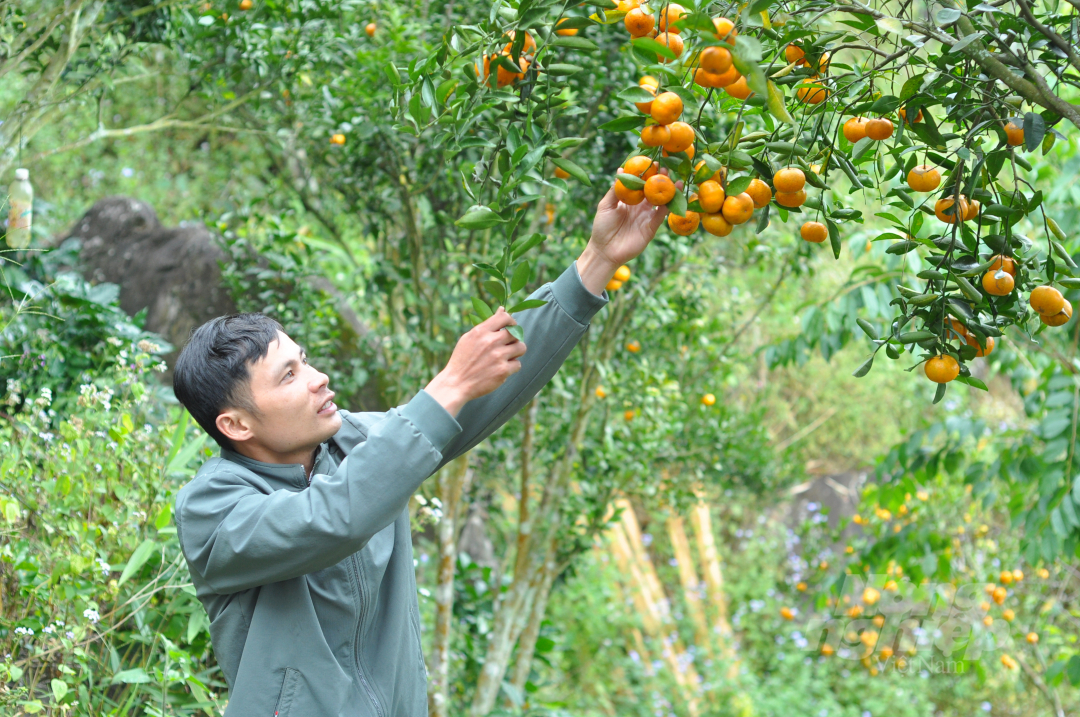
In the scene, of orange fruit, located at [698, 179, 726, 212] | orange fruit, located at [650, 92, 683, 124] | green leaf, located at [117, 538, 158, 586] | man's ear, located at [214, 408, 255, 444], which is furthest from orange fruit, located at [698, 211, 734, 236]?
green leaf, located at [117, 538, 158, 586]

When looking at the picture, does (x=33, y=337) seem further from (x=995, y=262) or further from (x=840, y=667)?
(x=840, y=667)

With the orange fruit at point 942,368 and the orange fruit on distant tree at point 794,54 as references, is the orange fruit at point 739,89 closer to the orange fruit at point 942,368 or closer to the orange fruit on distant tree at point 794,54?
the orange fruit on distant tree at point 794,54

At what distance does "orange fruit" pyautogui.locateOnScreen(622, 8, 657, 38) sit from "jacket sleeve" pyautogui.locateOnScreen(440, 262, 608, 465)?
322 millimetres

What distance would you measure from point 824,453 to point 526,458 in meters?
4.28

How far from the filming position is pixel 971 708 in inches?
177

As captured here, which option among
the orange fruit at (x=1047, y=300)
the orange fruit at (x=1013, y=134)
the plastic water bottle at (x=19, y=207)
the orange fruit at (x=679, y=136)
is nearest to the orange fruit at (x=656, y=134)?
the orange fruit at (x=679, y=136)

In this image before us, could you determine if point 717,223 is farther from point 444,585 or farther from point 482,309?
point 444,585

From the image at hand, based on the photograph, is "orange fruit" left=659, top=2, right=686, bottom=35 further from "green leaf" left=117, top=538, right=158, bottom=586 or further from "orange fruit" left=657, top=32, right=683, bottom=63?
"green leaf" left=117, top=538, right=158, bottom=586

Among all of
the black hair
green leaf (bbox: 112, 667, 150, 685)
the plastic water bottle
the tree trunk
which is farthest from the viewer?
the tree trunk

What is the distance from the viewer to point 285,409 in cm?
109

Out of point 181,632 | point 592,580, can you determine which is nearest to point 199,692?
point 181,632

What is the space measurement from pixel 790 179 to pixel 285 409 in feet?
2.27

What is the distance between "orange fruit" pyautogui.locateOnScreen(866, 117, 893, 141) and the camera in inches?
35.8

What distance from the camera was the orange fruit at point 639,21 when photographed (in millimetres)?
913
